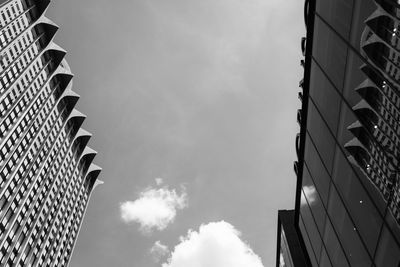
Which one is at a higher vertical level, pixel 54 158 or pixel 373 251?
pixel 54 158

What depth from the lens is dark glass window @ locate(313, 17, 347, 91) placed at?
15.4 metres

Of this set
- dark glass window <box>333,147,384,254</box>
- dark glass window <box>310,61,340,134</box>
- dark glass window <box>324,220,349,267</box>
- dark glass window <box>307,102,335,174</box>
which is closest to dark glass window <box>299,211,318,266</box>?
dark glass window <box>324,220,349,267</box>

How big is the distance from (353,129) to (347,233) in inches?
178

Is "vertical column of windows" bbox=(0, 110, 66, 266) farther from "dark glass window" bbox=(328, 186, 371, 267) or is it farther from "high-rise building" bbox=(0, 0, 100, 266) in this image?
"dark glass window" bbox=(328, 186, 371, 267)

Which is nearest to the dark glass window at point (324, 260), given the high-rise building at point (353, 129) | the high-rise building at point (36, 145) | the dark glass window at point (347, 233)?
the high-rise building at point (353, 129)

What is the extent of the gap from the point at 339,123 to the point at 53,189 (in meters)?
91.1

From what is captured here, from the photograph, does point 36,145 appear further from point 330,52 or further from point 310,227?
point 330,52

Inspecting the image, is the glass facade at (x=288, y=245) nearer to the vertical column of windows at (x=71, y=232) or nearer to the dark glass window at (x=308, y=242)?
the dark glass window at (x=308, y=242)

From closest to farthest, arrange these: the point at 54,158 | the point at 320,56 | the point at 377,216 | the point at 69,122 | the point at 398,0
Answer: the point at 398,0 → the point at 377,216 → the point at 320,56 → the point at 54,158 → the point at 69,122

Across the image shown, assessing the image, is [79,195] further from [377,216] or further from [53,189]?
[377,216]

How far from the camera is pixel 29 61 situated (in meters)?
90.8

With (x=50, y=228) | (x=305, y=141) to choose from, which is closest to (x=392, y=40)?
(x=305, y=141)

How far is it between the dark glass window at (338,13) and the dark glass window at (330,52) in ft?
1.24

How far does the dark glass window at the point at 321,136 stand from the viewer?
1761cm
